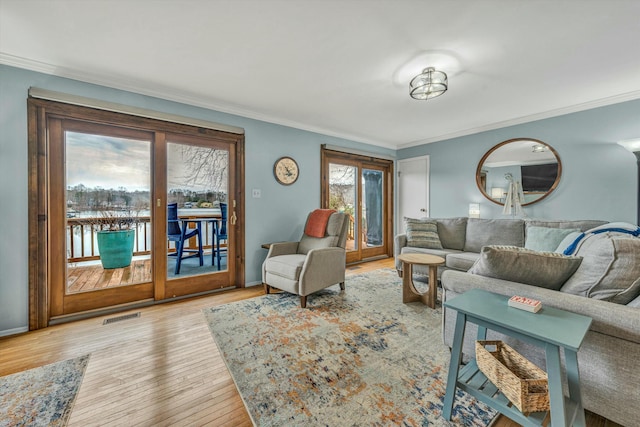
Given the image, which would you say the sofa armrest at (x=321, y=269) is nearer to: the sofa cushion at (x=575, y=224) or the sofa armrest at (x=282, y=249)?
the sofa armrest at (x=282, y=249)

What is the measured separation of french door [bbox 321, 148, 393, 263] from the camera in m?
4.50

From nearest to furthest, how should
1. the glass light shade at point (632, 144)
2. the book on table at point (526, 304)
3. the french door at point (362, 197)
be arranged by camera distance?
the book on table at point (526, 304) < the glass light shade at point (632, 144) < the french door at point (362, 197)

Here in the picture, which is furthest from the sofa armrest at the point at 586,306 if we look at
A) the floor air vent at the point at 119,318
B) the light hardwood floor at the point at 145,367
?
the floor air vent at the point at 119,318

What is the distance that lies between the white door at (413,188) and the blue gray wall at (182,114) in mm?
828

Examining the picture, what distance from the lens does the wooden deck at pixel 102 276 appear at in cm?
252

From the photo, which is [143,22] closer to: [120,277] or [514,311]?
[120,277]

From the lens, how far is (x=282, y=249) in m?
3.30

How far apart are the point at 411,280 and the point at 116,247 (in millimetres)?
3237

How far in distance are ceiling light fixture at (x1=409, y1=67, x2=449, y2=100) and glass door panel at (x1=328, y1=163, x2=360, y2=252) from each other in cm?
216

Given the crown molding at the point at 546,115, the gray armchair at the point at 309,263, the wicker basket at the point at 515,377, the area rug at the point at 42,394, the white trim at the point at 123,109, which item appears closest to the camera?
the wicker basket at the point at 515,377

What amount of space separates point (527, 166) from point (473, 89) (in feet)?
5.78

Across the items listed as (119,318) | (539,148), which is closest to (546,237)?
(539,148)

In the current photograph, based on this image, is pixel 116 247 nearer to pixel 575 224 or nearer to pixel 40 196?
pixel 40 196

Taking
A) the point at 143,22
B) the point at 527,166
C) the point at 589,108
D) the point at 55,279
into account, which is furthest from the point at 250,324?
the point at 589,108
